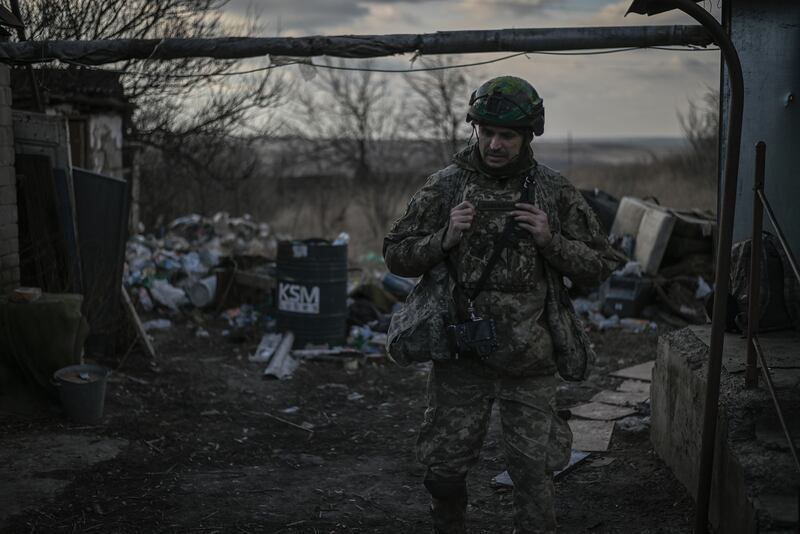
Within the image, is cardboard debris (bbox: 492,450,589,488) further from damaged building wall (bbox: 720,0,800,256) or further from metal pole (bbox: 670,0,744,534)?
damaged building wall (bbox: 720,0,800,256)

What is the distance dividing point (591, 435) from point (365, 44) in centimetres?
308

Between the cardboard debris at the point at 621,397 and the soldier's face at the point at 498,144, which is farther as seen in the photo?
the cardboard debris at the point at 621,397

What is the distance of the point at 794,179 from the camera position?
5367 mm

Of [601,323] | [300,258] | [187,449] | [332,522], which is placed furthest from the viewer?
[601,323]

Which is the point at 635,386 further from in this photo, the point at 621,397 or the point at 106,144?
the point at 106,144

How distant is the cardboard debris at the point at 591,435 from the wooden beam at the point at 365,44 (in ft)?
8.51

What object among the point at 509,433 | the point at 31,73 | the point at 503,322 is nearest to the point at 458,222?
the point at 503,322

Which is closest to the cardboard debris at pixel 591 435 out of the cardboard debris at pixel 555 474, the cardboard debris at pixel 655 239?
the cardboard debris at pixel 555 474

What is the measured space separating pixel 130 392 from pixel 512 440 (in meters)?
4.60

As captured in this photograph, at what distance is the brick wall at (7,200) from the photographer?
6824 millimetres

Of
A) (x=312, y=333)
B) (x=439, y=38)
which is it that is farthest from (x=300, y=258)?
(x=439, y=38)

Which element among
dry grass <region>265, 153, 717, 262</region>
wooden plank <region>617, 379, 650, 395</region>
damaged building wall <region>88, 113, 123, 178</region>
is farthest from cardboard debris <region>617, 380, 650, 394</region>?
dry grass <region>265, 153, 717, 262</region>

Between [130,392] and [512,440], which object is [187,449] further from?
[512,440]

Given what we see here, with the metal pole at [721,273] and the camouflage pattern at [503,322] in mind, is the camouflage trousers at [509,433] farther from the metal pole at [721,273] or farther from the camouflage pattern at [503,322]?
the metal pole at [721,273]
